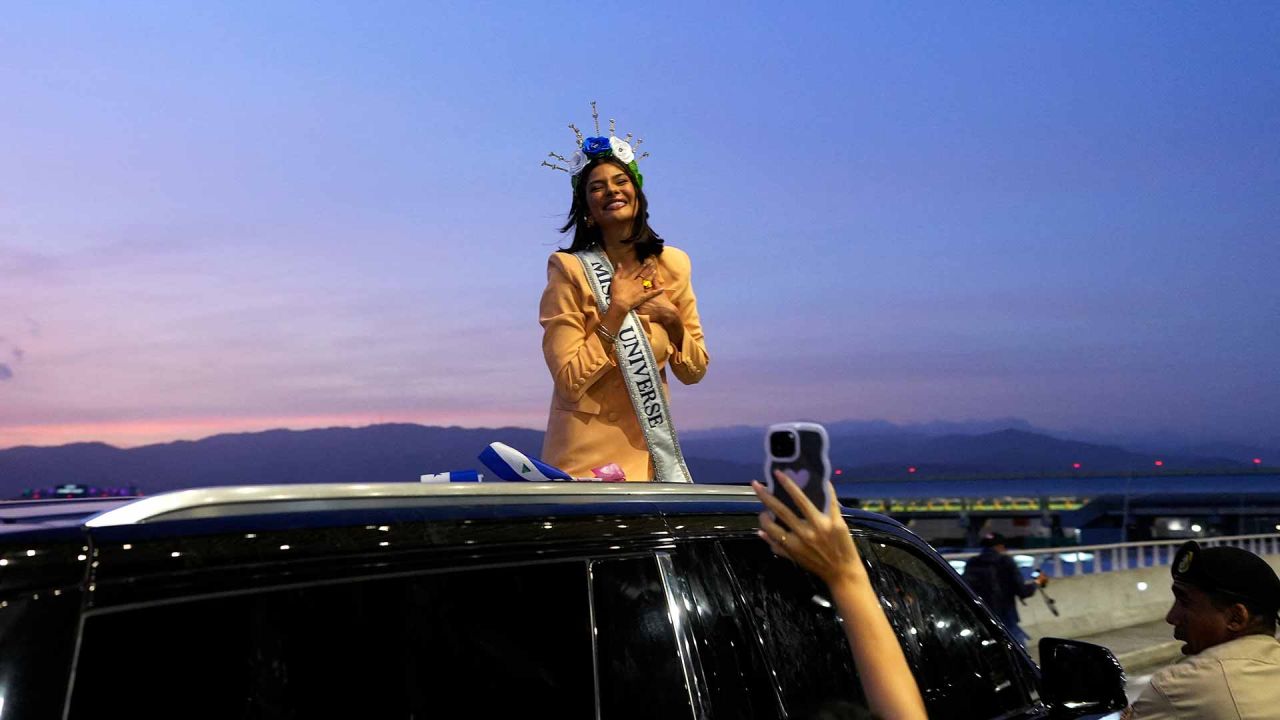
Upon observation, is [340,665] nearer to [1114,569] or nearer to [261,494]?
[261,494]

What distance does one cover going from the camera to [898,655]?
175 cm

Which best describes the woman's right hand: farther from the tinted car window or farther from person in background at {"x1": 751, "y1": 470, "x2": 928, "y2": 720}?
person in background at {"x1": 751, "y1": 470, "x2": 928, "y2": 720}

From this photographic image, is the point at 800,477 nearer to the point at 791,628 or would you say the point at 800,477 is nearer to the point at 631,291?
the point at 791,628

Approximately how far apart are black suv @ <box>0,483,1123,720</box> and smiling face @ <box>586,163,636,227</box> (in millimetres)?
1570

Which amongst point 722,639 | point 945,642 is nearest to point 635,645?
point 722,639

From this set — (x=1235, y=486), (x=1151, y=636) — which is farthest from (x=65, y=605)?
(x=1235, y=486)

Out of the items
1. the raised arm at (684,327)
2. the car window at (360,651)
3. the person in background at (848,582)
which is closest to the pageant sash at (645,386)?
the raised arm at (684,327)

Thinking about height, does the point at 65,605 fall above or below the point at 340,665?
above

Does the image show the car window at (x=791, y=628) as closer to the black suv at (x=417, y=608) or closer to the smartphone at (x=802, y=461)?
the black suv at (x=417, y=608)

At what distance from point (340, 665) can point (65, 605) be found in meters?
0.42

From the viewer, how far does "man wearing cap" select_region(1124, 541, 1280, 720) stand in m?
3.11

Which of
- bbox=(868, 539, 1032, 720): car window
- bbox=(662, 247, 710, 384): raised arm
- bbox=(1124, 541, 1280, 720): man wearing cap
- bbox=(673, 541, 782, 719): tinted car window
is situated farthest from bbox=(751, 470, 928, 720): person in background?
bbox=(662, 247, 710, 384): raised arm

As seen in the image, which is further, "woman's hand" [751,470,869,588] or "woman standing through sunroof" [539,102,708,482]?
"woman standing through sunroof" [539,102,708,482]

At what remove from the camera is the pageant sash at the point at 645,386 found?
4.05m
